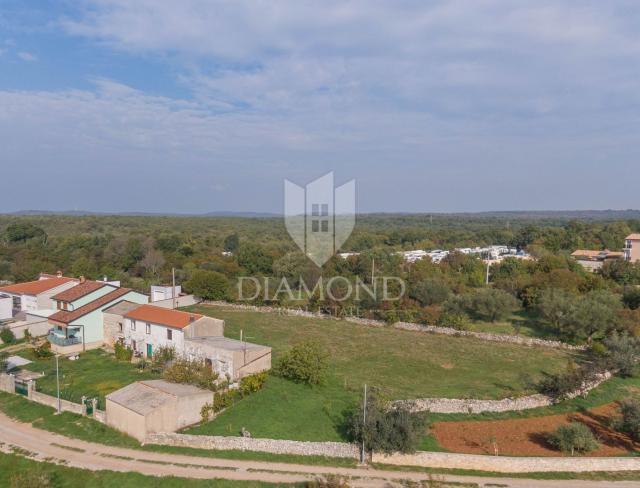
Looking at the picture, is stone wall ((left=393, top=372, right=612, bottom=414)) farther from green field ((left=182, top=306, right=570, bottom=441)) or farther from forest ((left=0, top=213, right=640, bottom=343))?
forest ((left=0, top=213, right=640, bottom=343))

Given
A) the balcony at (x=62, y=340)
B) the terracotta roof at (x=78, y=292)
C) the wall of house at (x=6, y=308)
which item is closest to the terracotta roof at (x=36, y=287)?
the wall of house at (x=6, y=308)

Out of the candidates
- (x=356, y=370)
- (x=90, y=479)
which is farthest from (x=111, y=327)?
(x=356, y=370)

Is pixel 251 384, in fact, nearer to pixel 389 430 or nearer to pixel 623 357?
pixel 389 430

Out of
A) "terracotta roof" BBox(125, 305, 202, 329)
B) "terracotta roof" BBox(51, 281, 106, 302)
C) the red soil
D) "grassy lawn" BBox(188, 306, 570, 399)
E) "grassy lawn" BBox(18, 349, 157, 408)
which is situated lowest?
the red soil

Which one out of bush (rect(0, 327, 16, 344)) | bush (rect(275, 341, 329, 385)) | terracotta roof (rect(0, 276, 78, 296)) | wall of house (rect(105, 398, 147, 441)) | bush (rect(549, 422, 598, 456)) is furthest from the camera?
terracotta roof (rect(0, 276, 78, 296))

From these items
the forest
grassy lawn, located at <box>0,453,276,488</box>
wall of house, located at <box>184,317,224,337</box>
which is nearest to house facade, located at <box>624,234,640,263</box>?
the forest

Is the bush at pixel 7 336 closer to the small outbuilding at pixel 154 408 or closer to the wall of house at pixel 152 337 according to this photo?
the wall of house at pixel 152 337
